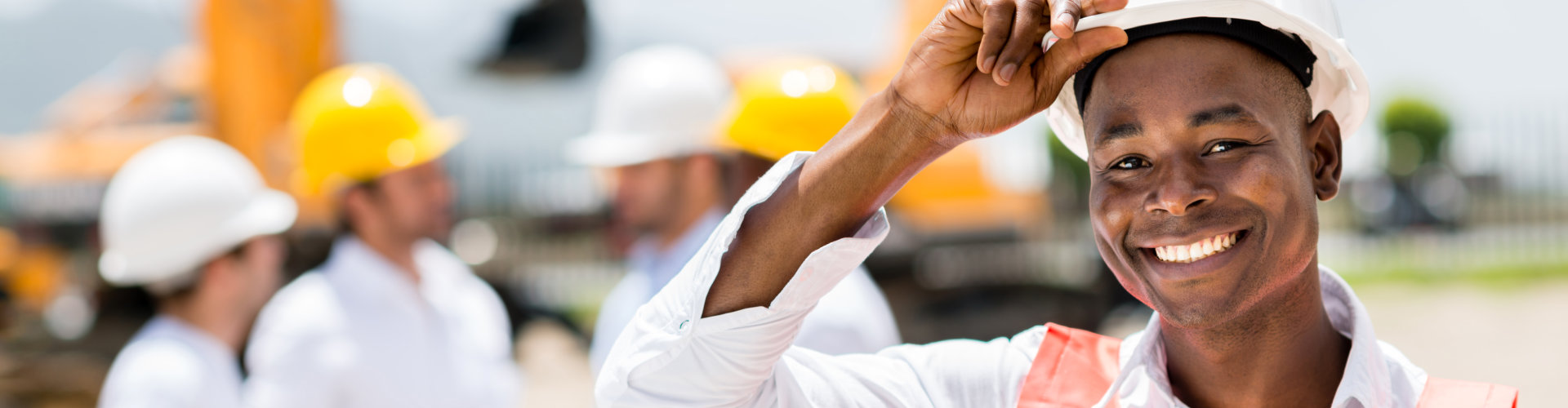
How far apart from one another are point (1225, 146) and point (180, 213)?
3853 mm

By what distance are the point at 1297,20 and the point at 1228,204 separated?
0.98 ft

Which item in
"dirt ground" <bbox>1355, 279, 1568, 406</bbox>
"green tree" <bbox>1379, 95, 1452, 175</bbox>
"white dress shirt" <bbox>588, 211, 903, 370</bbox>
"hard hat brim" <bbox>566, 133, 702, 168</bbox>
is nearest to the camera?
"white dress shirt" <bbox>588, 211, 903, 370</bbox>

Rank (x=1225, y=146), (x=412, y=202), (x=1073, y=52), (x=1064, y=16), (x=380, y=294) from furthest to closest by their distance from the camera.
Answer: (x=412, y=202)
(x=380, y=294)
(x=1225, y=146)
(x=1073, y=52)
(x=1064, y=16)

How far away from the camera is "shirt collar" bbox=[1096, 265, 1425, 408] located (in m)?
1.83

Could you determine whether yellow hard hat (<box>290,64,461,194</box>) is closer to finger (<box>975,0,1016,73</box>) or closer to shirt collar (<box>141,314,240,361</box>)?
shirt collar (<box>141,314,240,361</box>)

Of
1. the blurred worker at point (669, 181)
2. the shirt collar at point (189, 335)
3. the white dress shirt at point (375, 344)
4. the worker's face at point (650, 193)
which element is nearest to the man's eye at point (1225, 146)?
the blurred worker at point (669, 181)

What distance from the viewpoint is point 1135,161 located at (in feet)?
6.09

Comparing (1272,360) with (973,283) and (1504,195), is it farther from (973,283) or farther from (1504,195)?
(1504,195)

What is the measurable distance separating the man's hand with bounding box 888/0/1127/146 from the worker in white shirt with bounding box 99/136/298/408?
2.90 metres

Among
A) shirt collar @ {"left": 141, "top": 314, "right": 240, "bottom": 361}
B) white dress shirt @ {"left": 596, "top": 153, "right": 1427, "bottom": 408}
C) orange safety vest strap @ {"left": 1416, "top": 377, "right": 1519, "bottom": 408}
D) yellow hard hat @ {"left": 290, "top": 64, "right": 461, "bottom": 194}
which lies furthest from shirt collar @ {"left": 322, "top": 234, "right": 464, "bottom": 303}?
→ orange safety vest strap @ {"left": 1416, "top": 377, "right": 1519, "bottom": 408}

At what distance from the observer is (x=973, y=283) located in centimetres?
805

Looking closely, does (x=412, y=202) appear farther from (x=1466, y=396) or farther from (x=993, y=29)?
(x=1466, y=396)

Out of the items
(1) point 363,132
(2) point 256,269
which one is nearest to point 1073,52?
(1) point 363,132

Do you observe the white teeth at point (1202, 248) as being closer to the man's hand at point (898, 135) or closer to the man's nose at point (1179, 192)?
the man's nose at point (1179, 192)
